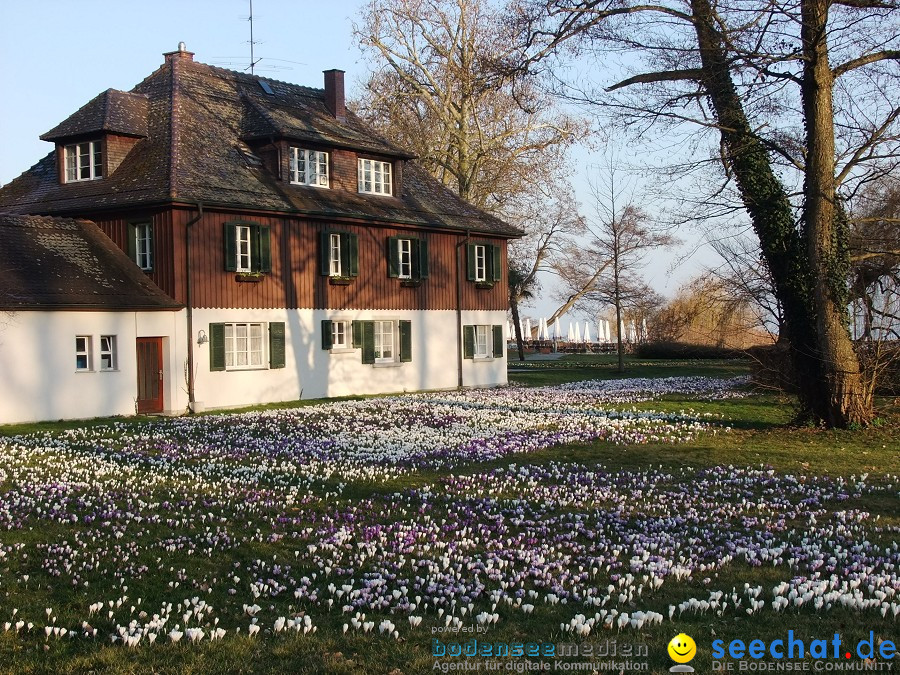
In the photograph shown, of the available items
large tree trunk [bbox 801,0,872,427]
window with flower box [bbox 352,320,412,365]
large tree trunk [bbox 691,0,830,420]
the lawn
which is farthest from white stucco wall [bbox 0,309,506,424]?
large tree trunk [bbox 801,0,872,427]

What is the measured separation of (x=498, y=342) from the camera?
38.5 metres

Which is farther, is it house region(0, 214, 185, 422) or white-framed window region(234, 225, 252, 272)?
white-framed window region(234, 225, 252, 272)

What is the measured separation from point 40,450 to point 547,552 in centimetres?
1245

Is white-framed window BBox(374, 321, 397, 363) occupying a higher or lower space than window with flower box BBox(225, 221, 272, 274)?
lower

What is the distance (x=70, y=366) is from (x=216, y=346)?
4.59 metres

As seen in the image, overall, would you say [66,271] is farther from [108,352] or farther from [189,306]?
[189,306]

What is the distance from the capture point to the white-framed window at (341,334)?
3258 cm

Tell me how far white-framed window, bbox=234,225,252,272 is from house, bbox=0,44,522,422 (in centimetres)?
5

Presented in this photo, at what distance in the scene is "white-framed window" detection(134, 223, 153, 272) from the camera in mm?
28203

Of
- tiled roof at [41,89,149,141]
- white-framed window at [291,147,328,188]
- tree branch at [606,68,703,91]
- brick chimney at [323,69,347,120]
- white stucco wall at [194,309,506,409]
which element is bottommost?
white stucco wall at [194,309,506,409]

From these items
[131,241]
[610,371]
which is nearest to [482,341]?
[610,371]

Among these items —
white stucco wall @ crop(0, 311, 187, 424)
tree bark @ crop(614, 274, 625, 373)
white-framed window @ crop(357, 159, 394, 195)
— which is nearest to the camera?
white stucco wall @ crop(0, 311, 187, 424)

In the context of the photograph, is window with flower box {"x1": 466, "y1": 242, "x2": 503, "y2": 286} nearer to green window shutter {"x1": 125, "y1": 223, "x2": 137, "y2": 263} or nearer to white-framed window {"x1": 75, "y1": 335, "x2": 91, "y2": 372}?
green window shutter {"x1": 125, "y1": 223, "x2": 137, "y2": 263}

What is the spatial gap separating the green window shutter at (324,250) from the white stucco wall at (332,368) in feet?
4.71
